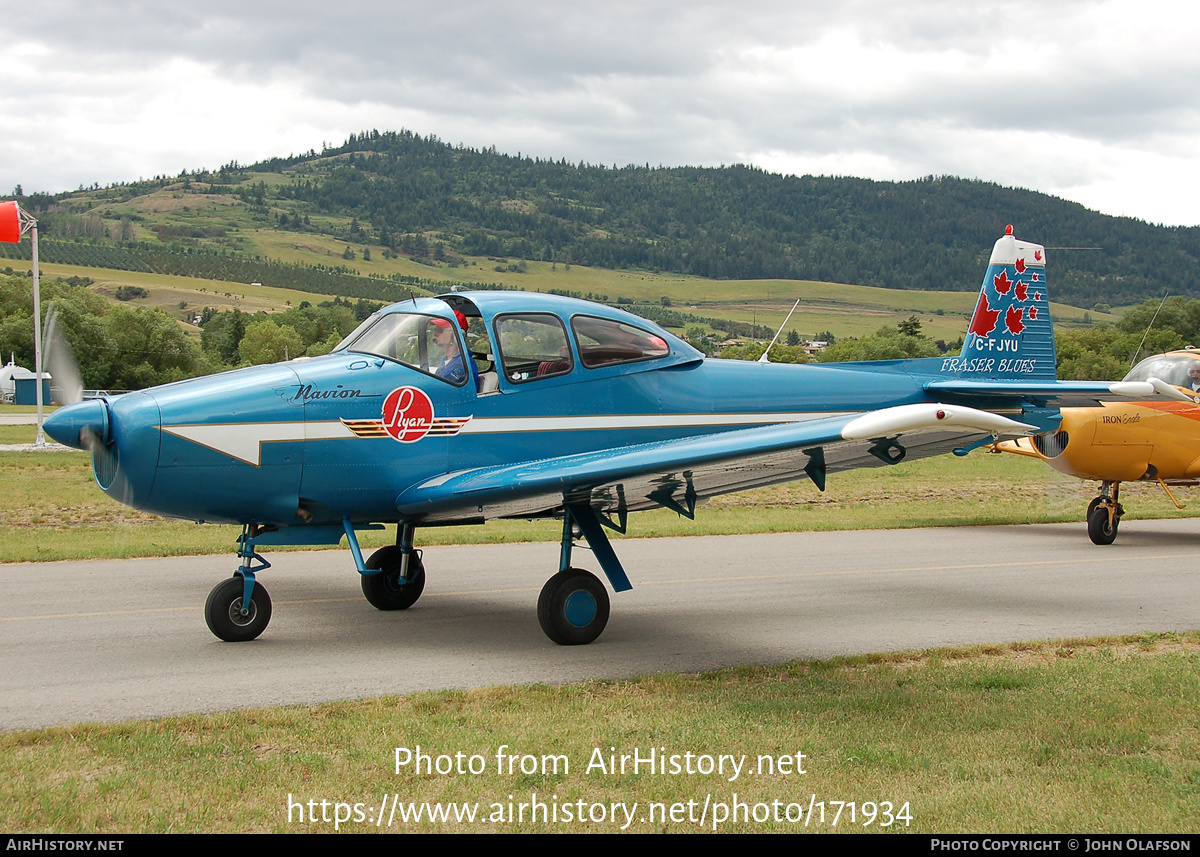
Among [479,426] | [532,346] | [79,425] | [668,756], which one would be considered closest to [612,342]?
[532,346]

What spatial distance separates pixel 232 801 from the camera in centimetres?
416

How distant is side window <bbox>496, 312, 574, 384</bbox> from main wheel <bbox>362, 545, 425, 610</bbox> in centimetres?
203

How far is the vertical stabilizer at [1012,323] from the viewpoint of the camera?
38.3 ft

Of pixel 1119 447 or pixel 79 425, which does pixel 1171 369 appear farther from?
pixel 79 425

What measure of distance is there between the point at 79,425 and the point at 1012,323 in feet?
33.3

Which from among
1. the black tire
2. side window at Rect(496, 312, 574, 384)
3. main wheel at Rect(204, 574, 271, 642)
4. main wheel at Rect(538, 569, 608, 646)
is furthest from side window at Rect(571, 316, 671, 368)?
the black tire

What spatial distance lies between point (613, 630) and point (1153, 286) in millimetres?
175649

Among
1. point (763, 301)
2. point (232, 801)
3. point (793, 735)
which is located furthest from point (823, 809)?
point (763, 301)

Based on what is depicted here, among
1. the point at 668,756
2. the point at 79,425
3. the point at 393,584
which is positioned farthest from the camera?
the point at 393,584

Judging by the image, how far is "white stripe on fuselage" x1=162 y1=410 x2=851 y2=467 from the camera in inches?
271

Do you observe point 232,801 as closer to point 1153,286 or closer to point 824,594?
point 824,594

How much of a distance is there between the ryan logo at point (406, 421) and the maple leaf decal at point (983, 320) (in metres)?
7.12

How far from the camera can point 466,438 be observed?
7.60 m

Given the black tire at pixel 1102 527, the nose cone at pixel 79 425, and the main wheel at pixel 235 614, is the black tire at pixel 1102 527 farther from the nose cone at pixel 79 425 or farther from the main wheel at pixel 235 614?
the nose cone at pixel 79 425
